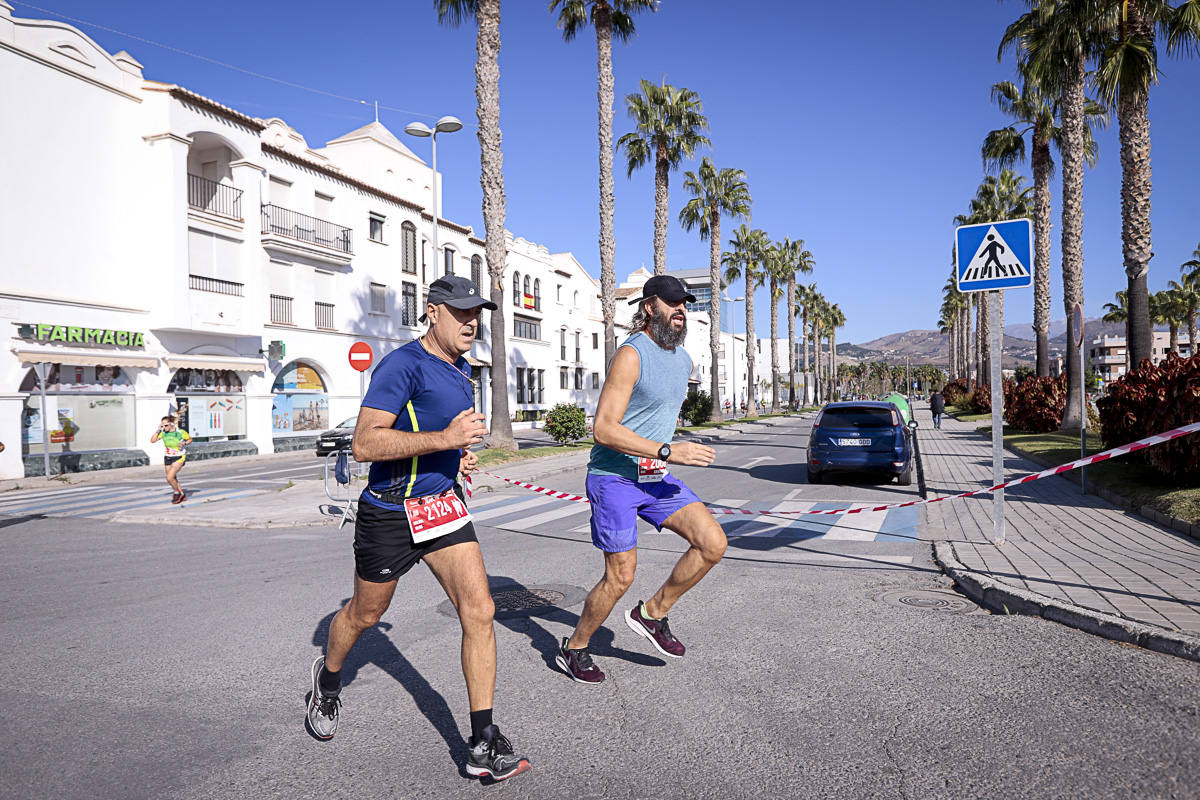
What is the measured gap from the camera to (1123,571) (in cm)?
584

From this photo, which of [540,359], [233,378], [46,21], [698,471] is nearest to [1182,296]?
[540,359]

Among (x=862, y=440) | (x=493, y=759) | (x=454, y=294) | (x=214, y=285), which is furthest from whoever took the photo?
(x=214, y=285)

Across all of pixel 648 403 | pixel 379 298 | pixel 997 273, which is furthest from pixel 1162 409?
pixel 379 298

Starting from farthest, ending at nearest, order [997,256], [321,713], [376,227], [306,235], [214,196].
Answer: [376,227] → [306,235] → [214,196] → [997,256] → [321,713]

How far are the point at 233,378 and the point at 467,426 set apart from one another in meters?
26.3

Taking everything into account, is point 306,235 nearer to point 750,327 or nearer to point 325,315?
point 325,315

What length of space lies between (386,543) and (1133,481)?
420 inches

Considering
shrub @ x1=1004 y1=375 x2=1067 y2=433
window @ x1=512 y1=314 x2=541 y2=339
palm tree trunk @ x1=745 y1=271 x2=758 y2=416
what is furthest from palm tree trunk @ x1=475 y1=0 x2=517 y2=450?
palm tree trunk @ x1=745 y1=271 x2=758 y2=416

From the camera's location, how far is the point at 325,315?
102 ft

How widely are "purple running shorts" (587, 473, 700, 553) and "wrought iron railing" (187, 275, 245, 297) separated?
2455 centimetres

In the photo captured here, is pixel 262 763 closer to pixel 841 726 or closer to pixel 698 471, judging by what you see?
pixel 841 726

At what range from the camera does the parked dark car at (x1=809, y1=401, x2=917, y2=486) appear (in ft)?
41.9

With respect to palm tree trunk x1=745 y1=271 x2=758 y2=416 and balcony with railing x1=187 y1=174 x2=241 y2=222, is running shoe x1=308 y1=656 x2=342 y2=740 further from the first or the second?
palm tree trunk x1=745 y1=271 x2=758 y2=416

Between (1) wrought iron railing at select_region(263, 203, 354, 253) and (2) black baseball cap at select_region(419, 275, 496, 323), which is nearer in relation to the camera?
(2) black baseball cap at select_region(419, 275, 496, 323)
